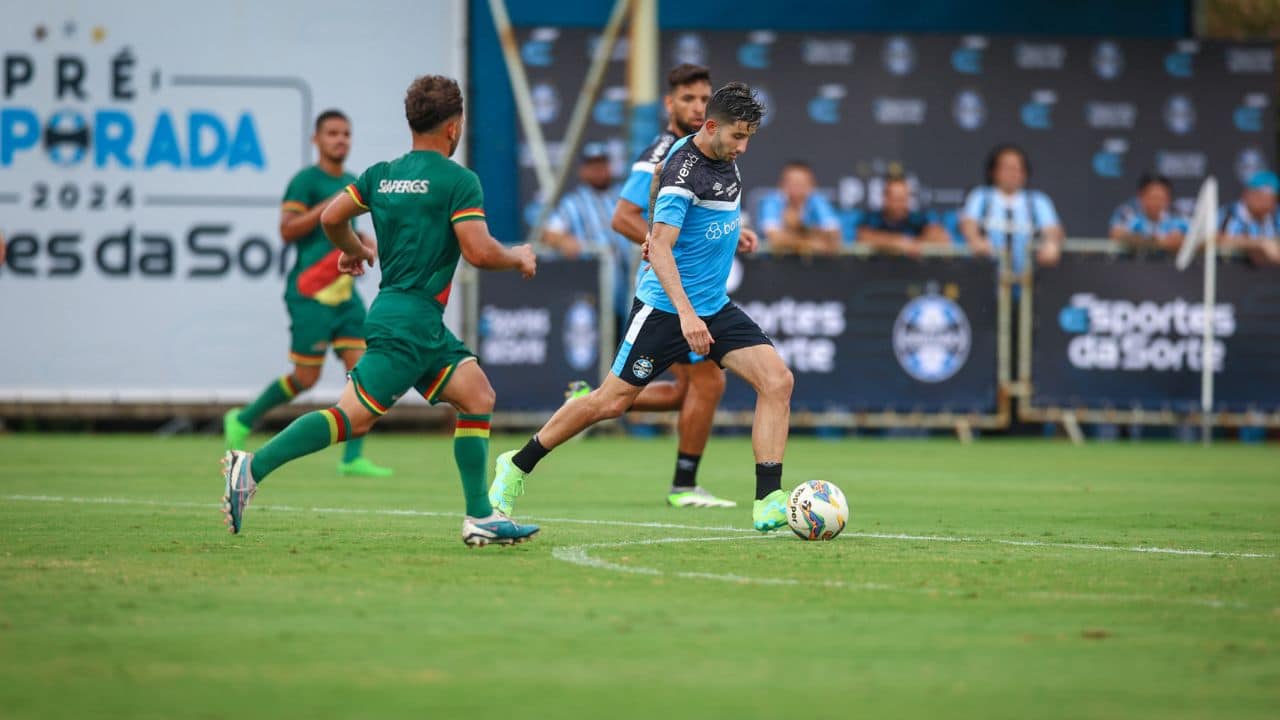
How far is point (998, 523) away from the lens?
1025 centimetres

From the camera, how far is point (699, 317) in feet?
31.3

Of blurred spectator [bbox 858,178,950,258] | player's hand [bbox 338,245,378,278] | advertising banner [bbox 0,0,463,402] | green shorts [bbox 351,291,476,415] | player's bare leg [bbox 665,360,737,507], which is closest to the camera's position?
green shorts [bbox 351,291,476,415]

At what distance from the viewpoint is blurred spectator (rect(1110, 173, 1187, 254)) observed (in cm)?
2033

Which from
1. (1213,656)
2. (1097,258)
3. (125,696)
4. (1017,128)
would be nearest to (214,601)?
(125,696)

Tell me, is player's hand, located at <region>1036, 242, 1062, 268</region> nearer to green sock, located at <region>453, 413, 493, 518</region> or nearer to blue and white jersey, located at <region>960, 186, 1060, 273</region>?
blue and white jersey, located at <region>960, 186, 1060, 273</region>

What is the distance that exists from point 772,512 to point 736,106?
1.95m

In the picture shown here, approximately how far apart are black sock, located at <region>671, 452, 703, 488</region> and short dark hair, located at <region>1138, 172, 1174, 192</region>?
1141 centimetres

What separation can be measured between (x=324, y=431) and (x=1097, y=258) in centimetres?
1342

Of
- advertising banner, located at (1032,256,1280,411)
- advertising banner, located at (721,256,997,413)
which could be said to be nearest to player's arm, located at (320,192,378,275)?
advertising banner, located at (721,256,997,413)

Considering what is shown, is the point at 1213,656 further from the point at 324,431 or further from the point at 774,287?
the point at 774,287

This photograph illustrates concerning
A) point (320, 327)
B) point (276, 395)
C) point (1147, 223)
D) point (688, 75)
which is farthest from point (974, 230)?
point (688, 75)

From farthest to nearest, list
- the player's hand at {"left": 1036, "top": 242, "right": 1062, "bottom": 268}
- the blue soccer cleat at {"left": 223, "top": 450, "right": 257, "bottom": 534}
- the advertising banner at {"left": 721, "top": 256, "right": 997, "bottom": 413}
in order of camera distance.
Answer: the player's hand at {"left": 1036, "top": 242, "right": 1062, "bottom": 268}, the advertising banner at {"left": 721, "top": 256, "right": 997, "bottom": 413}, the blue soccer cleat at {"left": 223, "top": 450, "right": 257, "bottom": 534}

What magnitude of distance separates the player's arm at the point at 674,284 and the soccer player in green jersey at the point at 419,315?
3.39 ft

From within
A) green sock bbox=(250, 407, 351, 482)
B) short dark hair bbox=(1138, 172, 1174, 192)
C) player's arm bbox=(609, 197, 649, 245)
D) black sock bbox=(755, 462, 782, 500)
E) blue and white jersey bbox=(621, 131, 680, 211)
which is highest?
short dark hair bbox=(1138, 172, 1174, 192)
